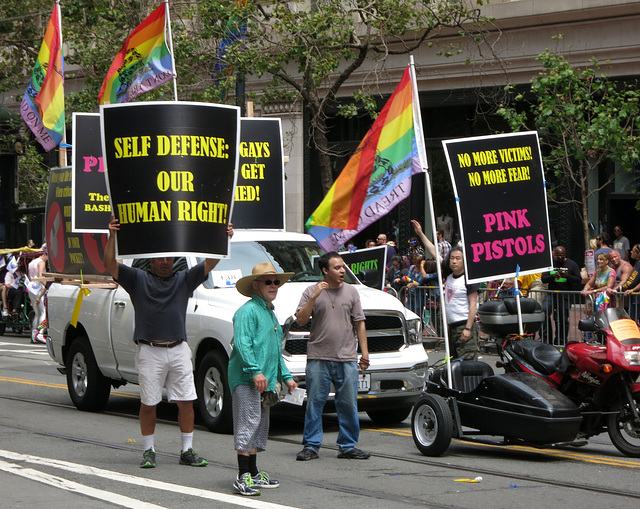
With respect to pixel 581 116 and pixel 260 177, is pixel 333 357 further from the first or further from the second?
pixel 581 116

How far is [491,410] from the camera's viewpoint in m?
9.23

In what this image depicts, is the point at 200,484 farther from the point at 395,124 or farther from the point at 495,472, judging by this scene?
the point at 395,124

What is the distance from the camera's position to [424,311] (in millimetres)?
19531

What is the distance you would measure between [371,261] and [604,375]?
4711 millimetres

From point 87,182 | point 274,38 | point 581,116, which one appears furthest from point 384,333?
point 274,38

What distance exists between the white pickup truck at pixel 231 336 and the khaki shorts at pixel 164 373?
154cm

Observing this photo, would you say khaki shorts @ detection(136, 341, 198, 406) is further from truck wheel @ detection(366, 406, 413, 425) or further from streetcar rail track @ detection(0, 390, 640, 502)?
truck wheel @ detection(366, 406, 413, 425)

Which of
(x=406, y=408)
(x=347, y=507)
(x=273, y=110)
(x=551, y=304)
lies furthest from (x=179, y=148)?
(x=273, y=110)

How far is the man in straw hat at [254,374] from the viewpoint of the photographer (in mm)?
7691

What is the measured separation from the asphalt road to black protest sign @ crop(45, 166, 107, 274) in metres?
1.86

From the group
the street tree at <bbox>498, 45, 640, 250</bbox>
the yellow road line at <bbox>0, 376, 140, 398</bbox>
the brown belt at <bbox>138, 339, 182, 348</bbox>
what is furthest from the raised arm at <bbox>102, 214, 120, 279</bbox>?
the street tree at <bbox>498, 45, 640, 250</bbox>

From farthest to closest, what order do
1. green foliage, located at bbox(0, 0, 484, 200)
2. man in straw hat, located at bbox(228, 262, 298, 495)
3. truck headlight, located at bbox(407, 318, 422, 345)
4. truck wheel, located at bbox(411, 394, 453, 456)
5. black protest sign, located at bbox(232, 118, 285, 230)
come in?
green foliage, located at bbox(0, 0, 484, 200) < black protest sign, located at bbox(232, 118, 285, 230) < truck headlight, located at bbox(407, 318, 422, 345) < truck wheel, located at bbox(411, 394, 453, 456) < man in straw hat, located at bbox(228, 262, 298, 495)

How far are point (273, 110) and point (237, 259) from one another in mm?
17500

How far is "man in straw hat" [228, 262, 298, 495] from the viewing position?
303 inches
